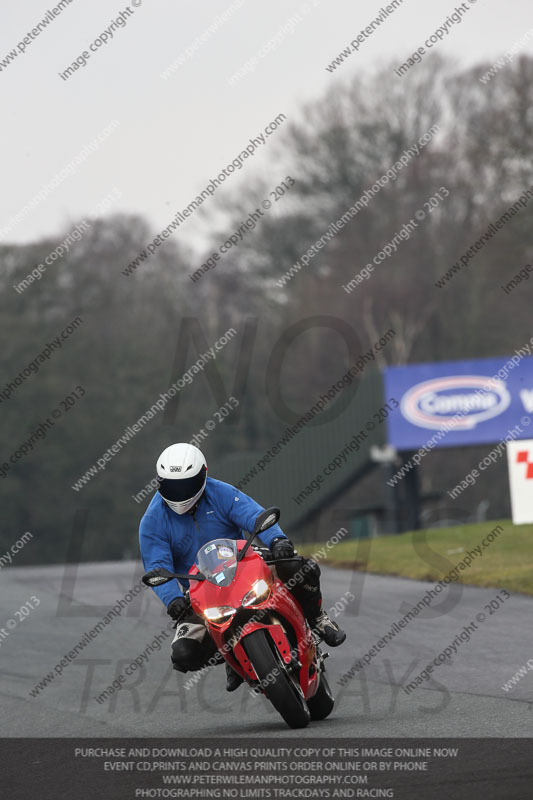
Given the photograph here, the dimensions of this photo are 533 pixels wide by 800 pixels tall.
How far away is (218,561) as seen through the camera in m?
8.15

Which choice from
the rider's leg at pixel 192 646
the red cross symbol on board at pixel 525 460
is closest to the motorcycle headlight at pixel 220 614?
the rider's leg at pixel 192 646

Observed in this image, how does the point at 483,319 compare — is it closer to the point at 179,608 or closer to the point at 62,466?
the point at 62,466

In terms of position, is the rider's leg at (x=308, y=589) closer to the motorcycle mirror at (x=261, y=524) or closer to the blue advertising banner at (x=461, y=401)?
the motorcycle mirror at (x=261, y=524)

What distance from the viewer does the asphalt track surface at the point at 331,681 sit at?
8523 millimetres

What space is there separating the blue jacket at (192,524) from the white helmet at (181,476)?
19cm

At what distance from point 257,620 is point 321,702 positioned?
988 millimetres

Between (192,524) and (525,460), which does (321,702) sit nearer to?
(192,524)

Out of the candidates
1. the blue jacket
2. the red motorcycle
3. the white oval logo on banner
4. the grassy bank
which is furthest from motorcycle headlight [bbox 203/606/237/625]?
the white oval logo on banner

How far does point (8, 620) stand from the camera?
17344 millimetres

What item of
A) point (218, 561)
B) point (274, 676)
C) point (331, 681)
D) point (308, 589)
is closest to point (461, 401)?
point (331, 681)

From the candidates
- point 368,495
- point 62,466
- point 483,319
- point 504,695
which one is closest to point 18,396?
point 62,466

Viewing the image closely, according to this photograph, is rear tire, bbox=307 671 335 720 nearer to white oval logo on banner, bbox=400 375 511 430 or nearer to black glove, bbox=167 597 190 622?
black glove, bbox=167 597 190 622
